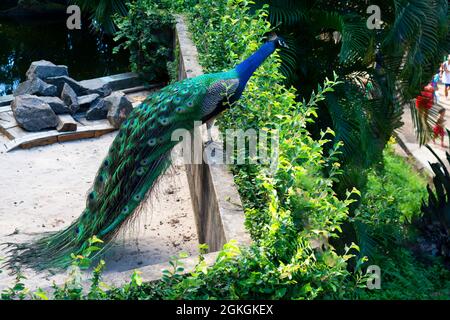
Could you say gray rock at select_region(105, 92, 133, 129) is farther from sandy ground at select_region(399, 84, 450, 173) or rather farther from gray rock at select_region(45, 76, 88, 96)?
sandy ground at select_region(399, 84, 450, 173)

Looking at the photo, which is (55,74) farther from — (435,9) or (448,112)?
(448,112)

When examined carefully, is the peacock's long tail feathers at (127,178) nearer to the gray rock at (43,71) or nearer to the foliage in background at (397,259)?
the foliage in background at (397,259)

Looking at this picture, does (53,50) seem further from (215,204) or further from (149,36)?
(215,204)

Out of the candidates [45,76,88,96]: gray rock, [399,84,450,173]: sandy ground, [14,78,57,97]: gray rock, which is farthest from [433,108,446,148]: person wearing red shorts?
[14,78,57,97]: gray rock

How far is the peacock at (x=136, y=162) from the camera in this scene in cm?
469

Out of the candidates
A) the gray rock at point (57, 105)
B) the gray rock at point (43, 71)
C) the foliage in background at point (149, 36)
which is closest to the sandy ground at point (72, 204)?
the gray rock at point (57, 105)

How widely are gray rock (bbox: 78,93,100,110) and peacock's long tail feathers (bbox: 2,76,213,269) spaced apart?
362 cm

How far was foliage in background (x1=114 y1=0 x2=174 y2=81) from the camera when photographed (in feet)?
30.2

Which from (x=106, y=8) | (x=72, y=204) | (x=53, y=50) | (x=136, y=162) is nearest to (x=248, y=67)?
(x=136, y=162)

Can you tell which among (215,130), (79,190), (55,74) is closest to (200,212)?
(215,130)

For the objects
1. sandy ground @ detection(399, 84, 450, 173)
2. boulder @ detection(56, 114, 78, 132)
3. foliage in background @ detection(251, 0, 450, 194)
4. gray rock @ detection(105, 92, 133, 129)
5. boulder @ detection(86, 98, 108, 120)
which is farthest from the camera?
sandy ground @ detection(399, 84, 450, 173)

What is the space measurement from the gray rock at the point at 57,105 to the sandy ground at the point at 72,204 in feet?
2.00

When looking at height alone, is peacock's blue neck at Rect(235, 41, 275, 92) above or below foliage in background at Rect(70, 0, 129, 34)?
below

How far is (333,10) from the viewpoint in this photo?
300 inches
